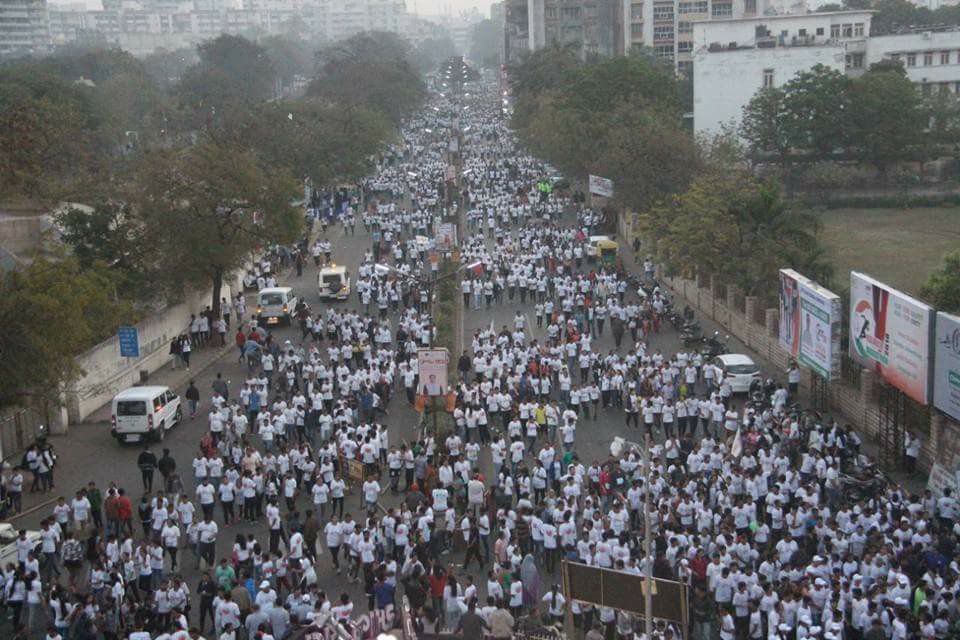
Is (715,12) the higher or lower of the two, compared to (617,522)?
higher

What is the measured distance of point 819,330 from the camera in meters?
26.6

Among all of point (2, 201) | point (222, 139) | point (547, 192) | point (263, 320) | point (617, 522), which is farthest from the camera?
point (547, 192)

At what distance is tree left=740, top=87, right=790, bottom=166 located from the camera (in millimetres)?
70938

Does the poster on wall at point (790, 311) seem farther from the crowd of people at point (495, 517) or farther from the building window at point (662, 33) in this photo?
the building window at point (662, 33)

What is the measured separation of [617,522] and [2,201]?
3462cm

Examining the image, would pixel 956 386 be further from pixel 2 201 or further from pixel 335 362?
pixel 2 201

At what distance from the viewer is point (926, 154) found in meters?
70.9

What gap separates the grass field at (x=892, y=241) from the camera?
50375mm

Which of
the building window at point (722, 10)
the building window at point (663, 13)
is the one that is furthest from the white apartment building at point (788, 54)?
the building window at point (663, 13)

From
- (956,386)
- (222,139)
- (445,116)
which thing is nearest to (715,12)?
(445,116)

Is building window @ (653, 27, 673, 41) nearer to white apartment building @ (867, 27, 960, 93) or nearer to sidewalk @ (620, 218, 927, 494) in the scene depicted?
white apartment building @ (867, 27, 960, 93)

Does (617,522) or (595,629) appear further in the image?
(617,522)

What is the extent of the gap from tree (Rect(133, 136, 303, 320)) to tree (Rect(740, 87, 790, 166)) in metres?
39.1

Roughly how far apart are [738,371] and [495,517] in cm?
1128
